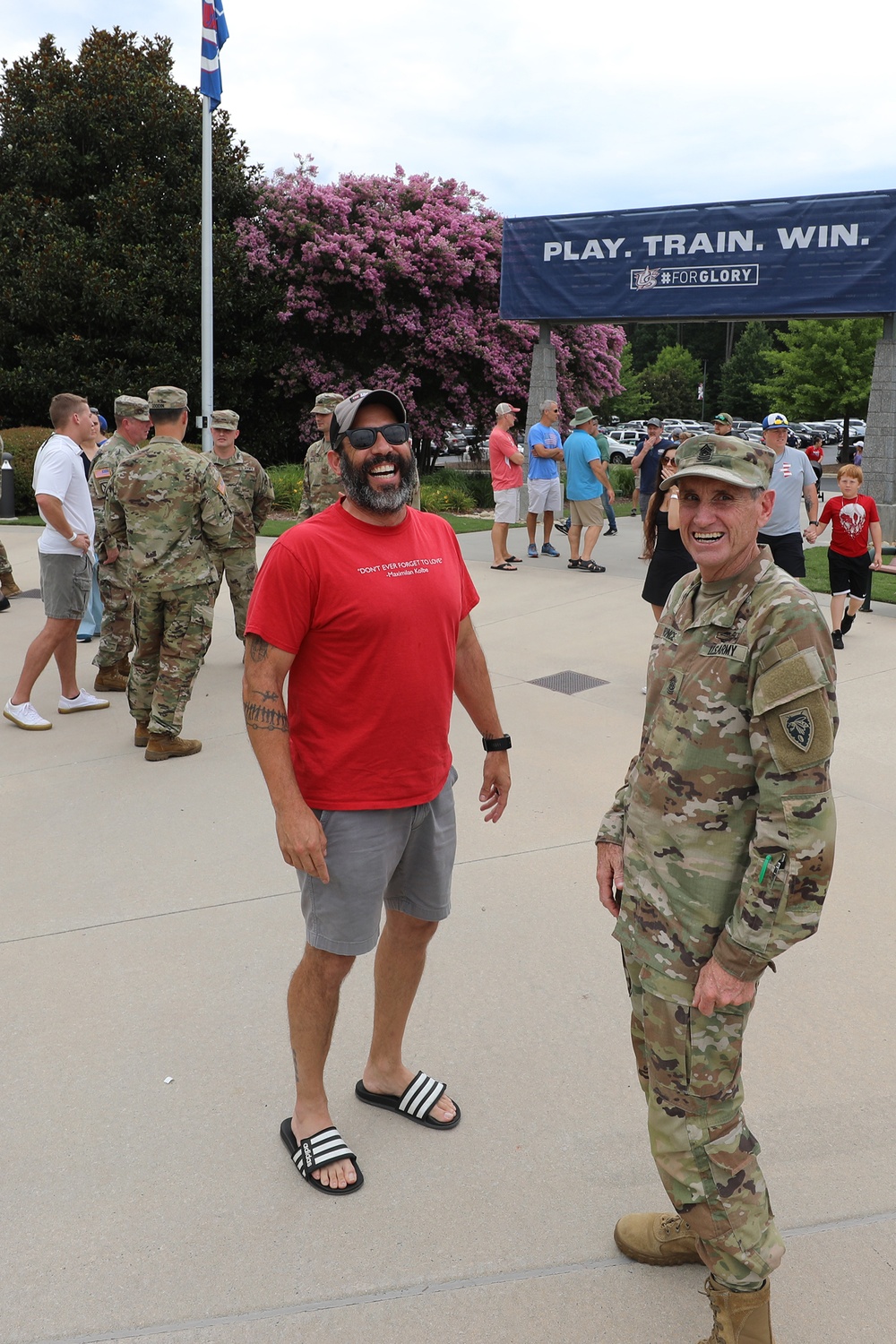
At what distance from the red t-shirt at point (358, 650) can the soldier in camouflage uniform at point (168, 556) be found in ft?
11.0

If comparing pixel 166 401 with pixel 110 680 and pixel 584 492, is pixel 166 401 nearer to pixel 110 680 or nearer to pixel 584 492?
pixel 110 680

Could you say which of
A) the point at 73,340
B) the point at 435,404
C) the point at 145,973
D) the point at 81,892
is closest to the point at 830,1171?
the point at 145,973

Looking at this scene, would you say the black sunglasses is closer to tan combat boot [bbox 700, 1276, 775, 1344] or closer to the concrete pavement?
the concrete pavement

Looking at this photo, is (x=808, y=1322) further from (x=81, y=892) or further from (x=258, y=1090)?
(x=81, y=892)

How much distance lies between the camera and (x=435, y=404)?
23266mm

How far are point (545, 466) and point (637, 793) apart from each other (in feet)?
34.2

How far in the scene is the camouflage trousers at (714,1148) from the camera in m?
2.14

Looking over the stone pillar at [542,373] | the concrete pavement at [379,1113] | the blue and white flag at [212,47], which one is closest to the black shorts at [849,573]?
the concrete pavement at [379,1113]

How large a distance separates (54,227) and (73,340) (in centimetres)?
198

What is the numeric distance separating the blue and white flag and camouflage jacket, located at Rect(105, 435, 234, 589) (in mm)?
13025

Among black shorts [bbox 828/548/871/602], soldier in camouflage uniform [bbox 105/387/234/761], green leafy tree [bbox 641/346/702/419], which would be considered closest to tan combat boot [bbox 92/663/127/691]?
soldier in camouflage uniform [bbox 105/387/234/761]

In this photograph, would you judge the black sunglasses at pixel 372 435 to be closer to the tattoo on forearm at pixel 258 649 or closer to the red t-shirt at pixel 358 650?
the red t-shirt at pixel 358 650

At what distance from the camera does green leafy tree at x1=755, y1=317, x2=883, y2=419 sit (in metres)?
41.1

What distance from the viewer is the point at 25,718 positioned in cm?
659
